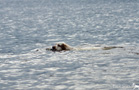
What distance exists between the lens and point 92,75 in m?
22.1

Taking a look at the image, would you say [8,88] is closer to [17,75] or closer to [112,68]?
[17,75]

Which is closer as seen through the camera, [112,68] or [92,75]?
[92,75]

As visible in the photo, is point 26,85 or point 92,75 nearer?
point 26,85

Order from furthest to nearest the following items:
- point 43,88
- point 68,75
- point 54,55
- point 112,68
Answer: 1. point 54,55
2. point 112,68
3. point 68,75
4. point 43,88

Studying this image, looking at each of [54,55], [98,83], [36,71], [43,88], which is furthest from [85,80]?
[54,55]

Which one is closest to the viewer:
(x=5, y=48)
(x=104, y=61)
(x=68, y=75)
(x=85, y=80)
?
(x=85, y=80)

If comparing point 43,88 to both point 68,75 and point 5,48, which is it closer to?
point 68,75

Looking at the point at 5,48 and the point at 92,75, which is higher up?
the point at 5,48

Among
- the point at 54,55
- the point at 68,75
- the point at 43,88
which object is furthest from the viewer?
the point at 54,55

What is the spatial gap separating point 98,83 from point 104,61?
20.8ft

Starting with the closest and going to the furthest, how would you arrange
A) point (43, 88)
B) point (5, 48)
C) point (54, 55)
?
point (43, 88), point (54, 55), point (5, 48)

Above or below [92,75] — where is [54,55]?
above

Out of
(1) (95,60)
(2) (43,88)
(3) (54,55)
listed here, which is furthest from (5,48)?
(2) (43,88)

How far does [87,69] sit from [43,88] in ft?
17.0
